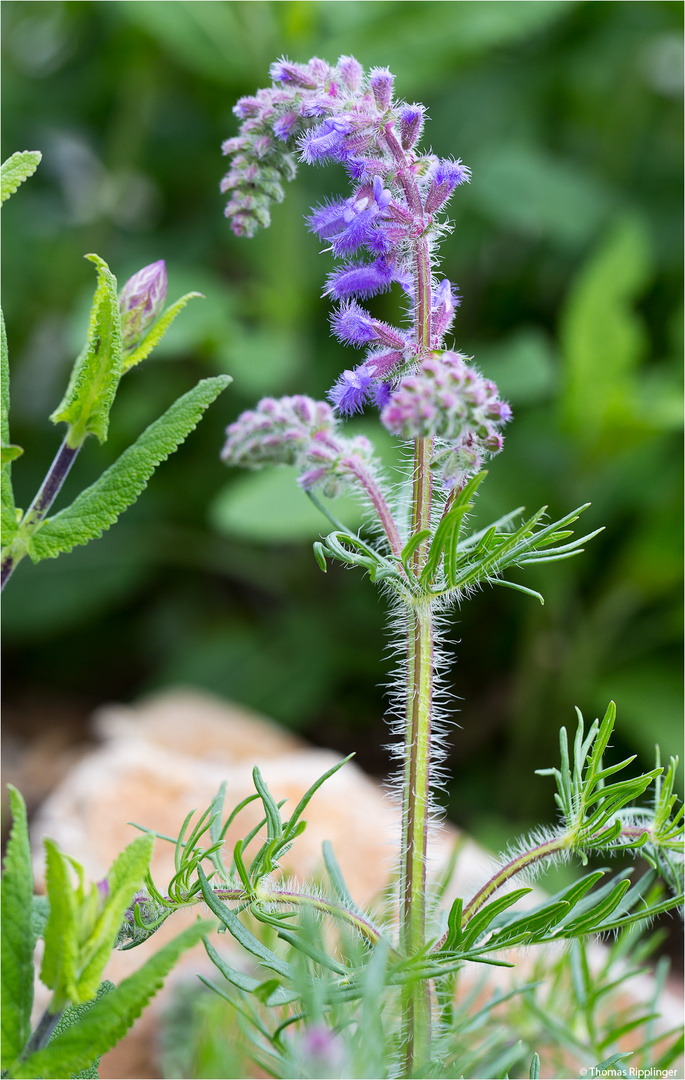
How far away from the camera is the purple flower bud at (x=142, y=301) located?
0.56 metres

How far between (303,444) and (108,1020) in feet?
1.05

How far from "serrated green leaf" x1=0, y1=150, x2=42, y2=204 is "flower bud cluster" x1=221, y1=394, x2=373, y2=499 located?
0.18 meters

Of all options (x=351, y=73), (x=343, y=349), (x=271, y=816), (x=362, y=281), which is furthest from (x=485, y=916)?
(x=343, y=349)

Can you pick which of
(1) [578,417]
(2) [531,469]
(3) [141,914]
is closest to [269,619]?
(2) [531,469]

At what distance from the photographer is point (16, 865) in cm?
44

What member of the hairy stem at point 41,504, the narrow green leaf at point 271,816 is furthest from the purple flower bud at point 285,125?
the narrow green leaf at point 271,816

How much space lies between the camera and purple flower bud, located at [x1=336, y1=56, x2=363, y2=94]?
0.52 meters

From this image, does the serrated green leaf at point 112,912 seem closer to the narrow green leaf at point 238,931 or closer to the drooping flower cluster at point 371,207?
the narrow green leaf at point 238,931

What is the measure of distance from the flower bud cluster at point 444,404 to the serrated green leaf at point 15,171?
0.83ft

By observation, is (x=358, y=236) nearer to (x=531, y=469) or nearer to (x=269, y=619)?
(x=531, y=469)

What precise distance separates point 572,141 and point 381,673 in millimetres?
1357

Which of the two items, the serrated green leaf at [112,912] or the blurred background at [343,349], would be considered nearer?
the serrated green leaf at [112,912]

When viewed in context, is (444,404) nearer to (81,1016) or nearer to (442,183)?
(442,183)

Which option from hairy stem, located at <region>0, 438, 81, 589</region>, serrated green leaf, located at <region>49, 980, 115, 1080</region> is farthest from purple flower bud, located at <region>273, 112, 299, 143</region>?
serrated green leaf, located at <region>49, 980, 115, 1080</region>
